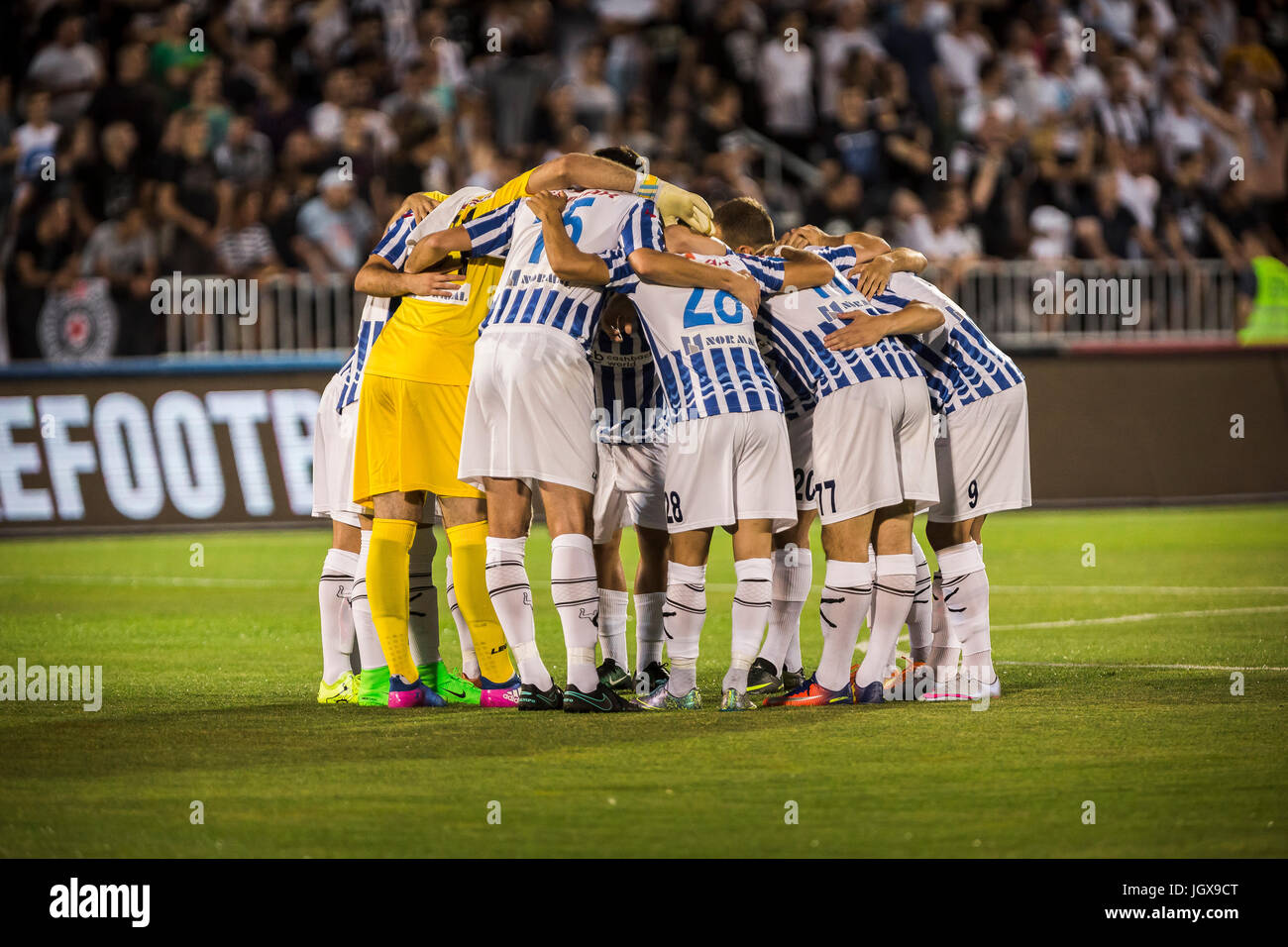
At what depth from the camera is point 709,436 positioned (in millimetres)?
7883

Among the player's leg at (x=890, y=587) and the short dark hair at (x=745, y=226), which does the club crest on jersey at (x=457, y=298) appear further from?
the player's leg at (x=890, y=587)

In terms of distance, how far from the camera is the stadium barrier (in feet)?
56.2

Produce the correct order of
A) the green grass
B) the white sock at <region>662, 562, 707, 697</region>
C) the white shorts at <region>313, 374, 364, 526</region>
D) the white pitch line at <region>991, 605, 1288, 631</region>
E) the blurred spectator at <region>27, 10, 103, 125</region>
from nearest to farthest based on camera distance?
1. the green grass
2. the white sock at <region>662, 562, 707, 697</region>
3. the white shorts at <region>313, 374, 364, 526</region>
4. the white pitch line at <region>991, 605, 1288, 631</region>
5. the blurred spectator at <region>27, 10, 103, 125</region>

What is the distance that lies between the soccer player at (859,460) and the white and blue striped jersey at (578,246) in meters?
0.80

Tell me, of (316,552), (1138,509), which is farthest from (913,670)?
(1138,509)

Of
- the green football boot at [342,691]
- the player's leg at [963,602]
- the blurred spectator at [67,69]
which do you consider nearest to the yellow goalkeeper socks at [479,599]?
the green football boot at [342,691]

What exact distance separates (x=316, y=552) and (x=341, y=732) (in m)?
8.84

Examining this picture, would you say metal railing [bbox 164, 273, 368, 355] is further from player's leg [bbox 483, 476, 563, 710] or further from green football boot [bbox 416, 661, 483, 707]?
player's leg [bbox 483, 476, 563, 710]

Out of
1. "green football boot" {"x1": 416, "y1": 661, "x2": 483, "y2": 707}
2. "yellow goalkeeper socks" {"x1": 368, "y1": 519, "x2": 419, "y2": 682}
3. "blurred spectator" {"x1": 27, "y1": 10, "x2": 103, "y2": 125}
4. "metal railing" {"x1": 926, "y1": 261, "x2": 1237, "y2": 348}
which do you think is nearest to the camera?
"yellow goalkeeper socks" {"x1": 368, "y1": 519, "x2": 419, "y2": 682}

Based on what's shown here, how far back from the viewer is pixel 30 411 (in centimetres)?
1705

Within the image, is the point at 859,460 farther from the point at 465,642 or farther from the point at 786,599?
the point at 465,642

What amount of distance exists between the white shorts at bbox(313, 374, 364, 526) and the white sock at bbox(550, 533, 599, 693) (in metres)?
1.36

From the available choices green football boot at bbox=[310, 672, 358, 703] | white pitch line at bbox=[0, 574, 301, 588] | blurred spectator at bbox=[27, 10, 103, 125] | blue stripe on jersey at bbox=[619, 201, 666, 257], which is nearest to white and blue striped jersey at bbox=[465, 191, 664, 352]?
blue stripe on jersey at bbox=[619, 201, 666, 257]

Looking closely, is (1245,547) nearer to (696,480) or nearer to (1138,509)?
(1138,509)
